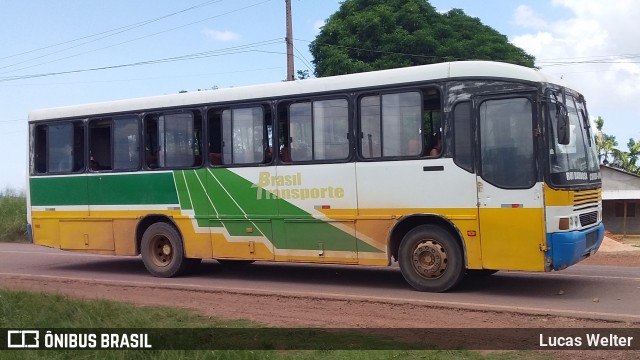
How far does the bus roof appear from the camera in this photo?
970cm

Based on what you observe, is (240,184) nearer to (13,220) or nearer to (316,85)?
(316,85)

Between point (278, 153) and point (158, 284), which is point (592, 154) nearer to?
point (278, 153)

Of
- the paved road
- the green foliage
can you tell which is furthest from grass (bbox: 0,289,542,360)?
the green foliage

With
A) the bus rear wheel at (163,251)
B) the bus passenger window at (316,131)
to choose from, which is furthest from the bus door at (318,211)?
the bus rear wheel at (163,251)

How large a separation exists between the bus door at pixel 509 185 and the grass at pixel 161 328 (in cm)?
302

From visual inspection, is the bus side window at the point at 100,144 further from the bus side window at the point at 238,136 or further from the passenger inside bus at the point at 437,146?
the passenger inside bus at the point at 437,146

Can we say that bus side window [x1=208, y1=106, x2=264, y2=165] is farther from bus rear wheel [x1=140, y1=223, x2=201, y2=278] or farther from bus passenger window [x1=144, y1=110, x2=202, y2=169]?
bus rear wheel [x1=140, y1=223, x2=201, y2=278]

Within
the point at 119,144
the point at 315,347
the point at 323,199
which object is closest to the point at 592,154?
the point at 323,199

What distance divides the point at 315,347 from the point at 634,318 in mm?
3733

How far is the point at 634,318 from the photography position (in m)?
7.85

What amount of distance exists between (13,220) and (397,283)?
20032 millimetres

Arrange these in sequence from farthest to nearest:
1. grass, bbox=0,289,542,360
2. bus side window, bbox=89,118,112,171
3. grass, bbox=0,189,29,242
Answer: grass, bbox=0,189,29,242 < bus side window, bbox=89,118,112,171 < grass, bbox=0,289,542,360

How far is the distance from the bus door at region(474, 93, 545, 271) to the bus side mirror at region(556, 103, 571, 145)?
1.28ft

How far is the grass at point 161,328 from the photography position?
20.7 feet
